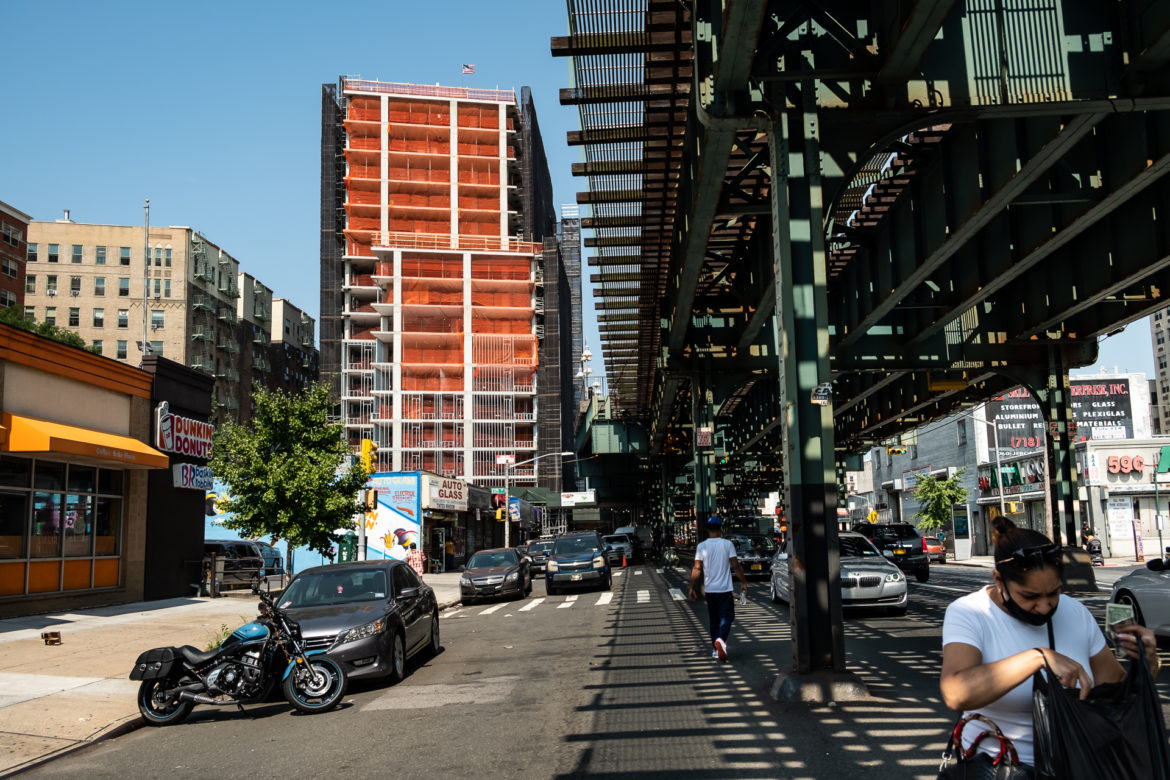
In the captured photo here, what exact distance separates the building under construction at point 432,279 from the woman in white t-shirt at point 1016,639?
96075 mm

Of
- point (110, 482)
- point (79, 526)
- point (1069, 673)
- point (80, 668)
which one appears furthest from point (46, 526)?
point (1069, 673)

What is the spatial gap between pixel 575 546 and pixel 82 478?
14727mm

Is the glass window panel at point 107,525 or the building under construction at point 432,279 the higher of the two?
the building under construction at point 432,279

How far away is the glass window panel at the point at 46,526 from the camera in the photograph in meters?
20.1

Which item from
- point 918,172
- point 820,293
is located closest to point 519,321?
point 918,172

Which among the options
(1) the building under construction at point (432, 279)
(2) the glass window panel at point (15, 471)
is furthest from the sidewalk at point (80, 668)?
(1) the building under construction at point (432, 279)

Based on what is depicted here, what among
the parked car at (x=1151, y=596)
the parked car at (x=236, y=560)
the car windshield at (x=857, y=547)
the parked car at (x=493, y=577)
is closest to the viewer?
the parked car at (x=1151, y=596)

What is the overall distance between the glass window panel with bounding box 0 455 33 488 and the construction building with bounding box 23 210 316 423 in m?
67.8

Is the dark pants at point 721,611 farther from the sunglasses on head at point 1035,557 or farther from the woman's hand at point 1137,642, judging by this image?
the sunglasses on head at point 1035,557

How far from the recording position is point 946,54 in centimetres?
1194

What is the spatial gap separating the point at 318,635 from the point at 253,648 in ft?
4.00

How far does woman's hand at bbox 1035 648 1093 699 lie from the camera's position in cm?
320

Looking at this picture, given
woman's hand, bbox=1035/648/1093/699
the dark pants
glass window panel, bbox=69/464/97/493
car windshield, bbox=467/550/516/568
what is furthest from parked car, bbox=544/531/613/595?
woman's hand, bbox=1035/648/1093/699

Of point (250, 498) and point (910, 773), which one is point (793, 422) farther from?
point (250, 498)
